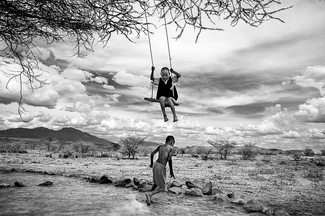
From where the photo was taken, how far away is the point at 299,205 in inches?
293

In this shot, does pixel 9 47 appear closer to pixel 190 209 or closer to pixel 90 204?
pixel 90 204

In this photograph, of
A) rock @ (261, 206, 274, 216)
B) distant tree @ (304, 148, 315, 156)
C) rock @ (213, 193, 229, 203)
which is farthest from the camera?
distant tree @ (304, 148, 315, 156)

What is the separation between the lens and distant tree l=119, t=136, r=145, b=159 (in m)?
33.1

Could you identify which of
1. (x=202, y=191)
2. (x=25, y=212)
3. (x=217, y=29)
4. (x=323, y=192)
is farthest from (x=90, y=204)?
(x=323, y=192)

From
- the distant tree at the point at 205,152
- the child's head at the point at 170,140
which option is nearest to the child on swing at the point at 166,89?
the child's head at the point at 170,140

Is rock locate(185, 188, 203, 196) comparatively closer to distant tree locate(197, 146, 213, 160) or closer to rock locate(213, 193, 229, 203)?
rock locate(213, 193, 229, 203)

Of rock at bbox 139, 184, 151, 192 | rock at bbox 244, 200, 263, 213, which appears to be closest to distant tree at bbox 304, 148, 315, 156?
rock at bbox 244, 200, 263, 213

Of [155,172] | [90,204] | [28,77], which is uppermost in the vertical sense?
[28,77]

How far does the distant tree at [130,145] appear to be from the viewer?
33.1 m

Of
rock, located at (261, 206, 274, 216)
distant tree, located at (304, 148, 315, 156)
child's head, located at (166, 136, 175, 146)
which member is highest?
child's head, located at (166, 136, 175, 146)

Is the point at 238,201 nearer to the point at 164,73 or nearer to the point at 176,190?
the point at 176,190

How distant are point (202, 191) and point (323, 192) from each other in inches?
248

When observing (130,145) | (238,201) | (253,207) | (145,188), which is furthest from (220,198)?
(130,145)

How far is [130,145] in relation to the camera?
110 feet
